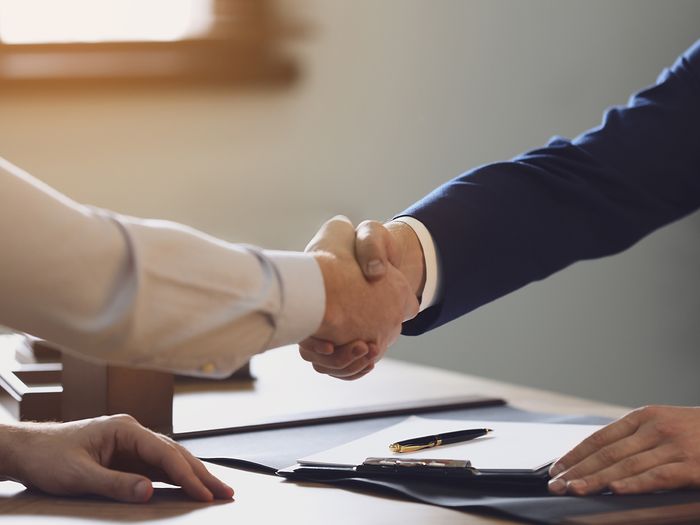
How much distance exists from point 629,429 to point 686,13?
5.22 ft

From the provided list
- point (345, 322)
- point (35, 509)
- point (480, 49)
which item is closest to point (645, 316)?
point (480, 49)

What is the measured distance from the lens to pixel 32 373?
1.63 metres

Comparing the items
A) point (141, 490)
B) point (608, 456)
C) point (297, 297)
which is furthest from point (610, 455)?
point (141, 490)

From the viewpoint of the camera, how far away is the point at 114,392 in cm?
145

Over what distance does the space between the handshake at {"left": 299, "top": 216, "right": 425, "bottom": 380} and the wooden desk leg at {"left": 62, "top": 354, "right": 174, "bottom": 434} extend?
21cm

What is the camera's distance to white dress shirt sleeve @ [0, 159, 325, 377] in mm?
1039

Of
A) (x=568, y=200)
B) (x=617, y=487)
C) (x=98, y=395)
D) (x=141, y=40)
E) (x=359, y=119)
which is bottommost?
(x=617, y=487)

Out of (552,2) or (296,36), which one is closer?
(552,2)

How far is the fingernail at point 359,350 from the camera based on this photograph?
1452mm

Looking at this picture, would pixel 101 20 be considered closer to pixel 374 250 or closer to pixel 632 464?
pixel 374 250

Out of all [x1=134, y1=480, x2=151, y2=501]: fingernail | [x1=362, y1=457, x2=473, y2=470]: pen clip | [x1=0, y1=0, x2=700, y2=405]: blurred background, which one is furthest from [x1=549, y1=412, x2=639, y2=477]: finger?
[x1=0, y1=0, x2=700, y2=405]: blurred background

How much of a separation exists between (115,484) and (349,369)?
487 mm

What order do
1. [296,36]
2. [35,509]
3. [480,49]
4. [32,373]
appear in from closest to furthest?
[35,509]
[32,373]
[480,49]
[296,36]

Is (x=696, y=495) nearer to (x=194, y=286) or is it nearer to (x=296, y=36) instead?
(x=194, y=286)
